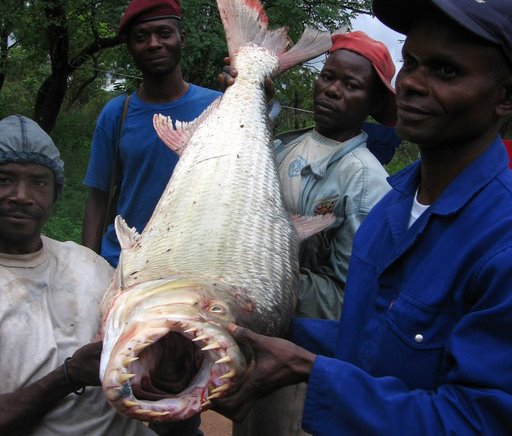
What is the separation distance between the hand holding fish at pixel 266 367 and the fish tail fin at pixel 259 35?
228 centimetres

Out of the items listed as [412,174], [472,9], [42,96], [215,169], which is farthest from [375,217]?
[42,96]

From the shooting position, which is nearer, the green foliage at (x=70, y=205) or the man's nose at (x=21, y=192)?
the man's nose at (x=21, y=192)

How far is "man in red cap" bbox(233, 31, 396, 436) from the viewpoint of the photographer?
8.86 feet

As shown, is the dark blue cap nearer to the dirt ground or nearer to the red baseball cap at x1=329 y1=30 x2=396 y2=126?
the red baseball cap at x1=329 y1=30 x2=396 y2=126

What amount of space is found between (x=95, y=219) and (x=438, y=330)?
2.52 m

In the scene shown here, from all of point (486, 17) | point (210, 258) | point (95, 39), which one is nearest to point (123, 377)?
point (210, 258)

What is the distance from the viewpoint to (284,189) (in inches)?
122

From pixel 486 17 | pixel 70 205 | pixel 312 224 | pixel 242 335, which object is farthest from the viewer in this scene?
pixel 70 205

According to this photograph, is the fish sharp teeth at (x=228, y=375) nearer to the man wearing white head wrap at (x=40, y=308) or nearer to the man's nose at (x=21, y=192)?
the man wearing white head wrap at (x=40, y=308)

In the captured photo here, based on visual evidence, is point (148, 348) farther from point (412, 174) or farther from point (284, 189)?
point (284, 189)

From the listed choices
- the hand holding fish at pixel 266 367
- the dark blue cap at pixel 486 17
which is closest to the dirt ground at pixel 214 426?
the hand holding fish at pixel 266 367

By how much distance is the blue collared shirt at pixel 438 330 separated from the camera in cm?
165

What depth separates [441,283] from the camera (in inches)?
70.7

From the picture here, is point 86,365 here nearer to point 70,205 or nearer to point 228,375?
point 228,375
